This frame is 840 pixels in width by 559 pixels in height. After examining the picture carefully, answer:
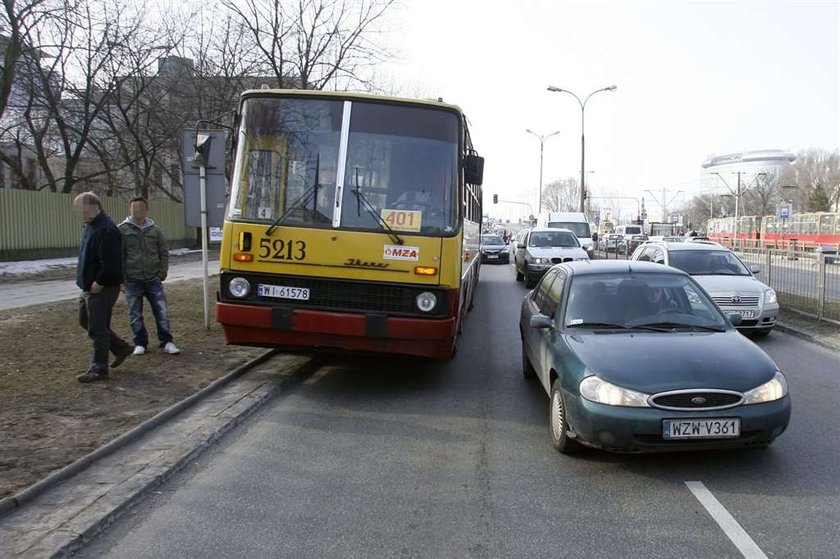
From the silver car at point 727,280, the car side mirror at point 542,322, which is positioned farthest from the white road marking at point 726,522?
the silver car at point 727,280

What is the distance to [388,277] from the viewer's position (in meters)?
6.03

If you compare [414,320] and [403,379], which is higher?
[414,320]

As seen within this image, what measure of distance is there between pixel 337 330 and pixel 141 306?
10.1 ft

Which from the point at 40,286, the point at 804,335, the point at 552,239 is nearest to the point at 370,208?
the point at 804,335

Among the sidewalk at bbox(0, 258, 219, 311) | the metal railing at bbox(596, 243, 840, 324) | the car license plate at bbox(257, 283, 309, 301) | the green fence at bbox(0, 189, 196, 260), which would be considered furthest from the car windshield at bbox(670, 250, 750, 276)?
the green fence at bbox(0, 189, 196, 260)

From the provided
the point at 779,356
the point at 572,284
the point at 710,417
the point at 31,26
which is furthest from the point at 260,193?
the point at 31,26

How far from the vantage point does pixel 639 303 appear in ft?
18.7

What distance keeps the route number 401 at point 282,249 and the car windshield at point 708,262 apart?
7719mm

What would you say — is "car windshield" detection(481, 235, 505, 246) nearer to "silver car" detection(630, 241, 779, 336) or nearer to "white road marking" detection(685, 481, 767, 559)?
"silver car" detection(630, 241, 779, 336)

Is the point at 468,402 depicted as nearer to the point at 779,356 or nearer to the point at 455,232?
the point at 455,232

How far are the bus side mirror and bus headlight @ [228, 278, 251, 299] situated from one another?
2.51 metres

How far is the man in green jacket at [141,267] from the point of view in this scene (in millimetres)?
7449

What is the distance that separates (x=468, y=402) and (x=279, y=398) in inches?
77.7

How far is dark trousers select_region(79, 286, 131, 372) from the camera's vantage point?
6246 mm
